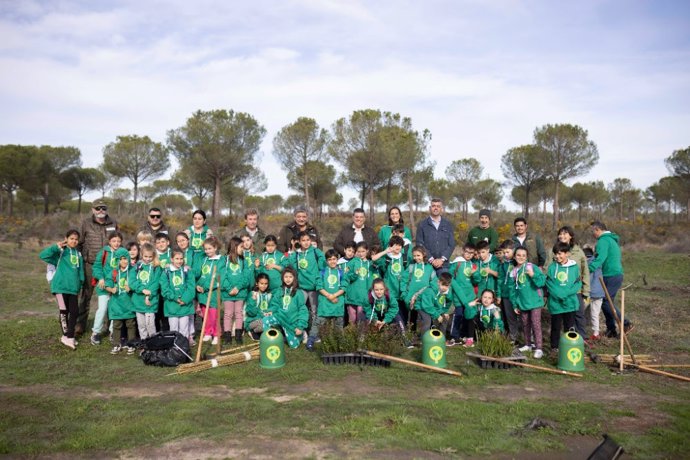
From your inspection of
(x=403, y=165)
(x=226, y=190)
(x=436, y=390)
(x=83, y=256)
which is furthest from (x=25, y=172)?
(x=436, y=390)

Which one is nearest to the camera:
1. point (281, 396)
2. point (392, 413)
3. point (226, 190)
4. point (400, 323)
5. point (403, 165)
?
point (392, 413)

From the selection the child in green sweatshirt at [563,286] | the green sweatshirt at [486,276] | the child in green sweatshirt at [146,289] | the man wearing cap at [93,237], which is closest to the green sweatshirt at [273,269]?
the child in green sweatshirt at [146,289]

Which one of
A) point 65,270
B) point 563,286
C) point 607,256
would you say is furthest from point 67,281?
point 607,256

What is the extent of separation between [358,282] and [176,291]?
289cm

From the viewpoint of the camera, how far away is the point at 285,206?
69.9 metres

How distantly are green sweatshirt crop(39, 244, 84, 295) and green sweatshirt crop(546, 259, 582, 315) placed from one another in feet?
24.9

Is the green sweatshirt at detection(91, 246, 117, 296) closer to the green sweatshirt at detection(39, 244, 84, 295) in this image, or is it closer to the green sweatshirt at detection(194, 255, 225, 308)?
the green sweatshirt at detection(39, 244, 84, 295)

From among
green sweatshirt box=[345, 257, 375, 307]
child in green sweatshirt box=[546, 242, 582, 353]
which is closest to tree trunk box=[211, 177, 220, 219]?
green sweatshirt box=[345, 257, 375, 307]

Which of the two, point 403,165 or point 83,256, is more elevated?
point 403,165

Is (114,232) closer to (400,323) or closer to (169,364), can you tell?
(169,364)

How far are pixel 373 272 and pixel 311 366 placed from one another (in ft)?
7.25

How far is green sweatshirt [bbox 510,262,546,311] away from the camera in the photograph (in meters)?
7.65

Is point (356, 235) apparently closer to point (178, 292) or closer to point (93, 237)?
point (178, 292)

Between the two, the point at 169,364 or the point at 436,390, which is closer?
the point at 436,390
